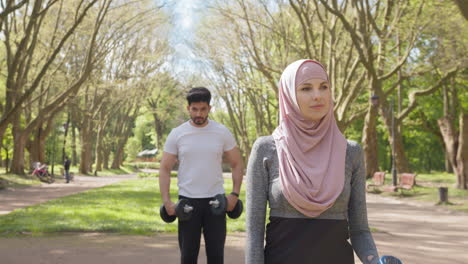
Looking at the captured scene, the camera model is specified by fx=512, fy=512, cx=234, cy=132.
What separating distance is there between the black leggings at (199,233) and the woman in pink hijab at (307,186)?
6.52ft

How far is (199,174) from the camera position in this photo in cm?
442

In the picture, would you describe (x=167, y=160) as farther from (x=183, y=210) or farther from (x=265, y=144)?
(x=265, y=144)

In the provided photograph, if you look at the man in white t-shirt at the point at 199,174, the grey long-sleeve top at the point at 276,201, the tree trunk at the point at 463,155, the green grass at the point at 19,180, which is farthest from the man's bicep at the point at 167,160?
the green grass at the point at 19,180

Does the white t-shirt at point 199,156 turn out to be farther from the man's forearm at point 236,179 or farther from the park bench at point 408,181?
the park bench at point 408,181

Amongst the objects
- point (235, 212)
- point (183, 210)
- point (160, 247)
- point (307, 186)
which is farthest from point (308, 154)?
point (160, 247)

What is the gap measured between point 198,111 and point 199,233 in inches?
41.3

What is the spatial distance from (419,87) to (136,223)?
29998 mm

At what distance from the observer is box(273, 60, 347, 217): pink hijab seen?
2168 mm

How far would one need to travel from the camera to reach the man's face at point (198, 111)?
4.48m

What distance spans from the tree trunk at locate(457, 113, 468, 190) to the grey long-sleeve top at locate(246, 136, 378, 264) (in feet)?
63.6

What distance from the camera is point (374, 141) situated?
29.2m

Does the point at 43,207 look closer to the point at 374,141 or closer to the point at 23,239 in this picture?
the point at 23,239

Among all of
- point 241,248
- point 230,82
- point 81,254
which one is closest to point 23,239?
point 81,254

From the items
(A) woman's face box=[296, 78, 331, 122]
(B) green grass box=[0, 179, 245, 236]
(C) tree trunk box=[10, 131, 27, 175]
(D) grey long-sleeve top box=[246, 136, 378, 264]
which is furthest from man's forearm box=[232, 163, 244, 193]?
(C) tree trunk box=[10, 131, 27, 175]
